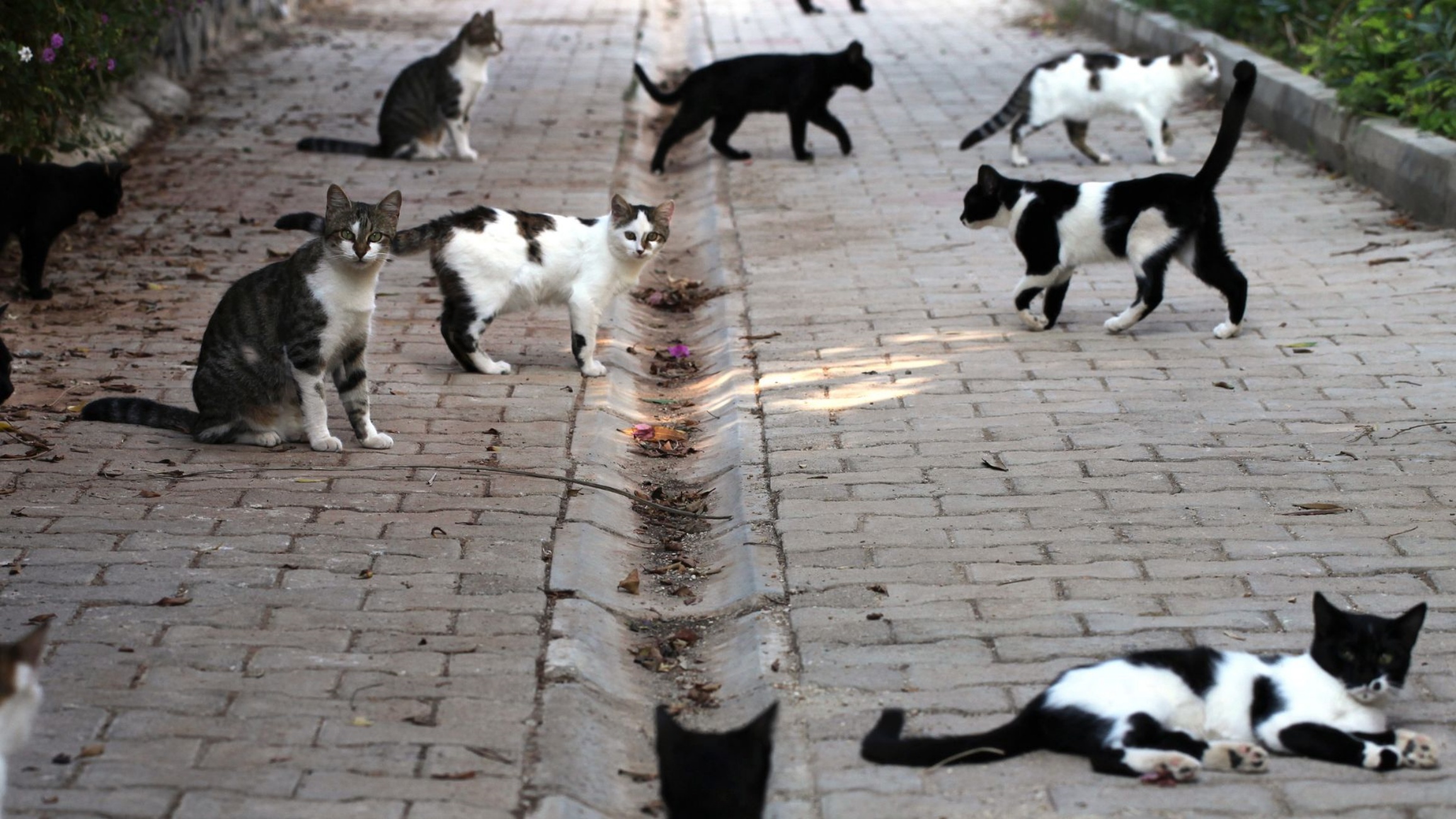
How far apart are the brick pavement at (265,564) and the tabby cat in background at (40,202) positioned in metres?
0.23

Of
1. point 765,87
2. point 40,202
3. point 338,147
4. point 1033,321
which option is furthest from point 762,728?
point 338,147

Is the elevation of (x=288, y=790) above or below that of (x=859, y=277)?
above

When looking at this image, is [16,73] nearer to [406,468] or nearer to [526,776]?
[406,468]

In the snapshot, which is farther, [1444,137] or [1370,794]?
[1444,137]

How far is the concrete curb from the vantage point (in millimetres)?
8906

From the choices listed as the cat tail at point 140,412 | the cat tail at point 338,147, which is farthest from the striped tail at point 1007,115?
the cat tail at point 140,412

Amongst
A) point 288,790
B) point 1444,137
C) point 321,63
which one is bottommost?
point 321,63

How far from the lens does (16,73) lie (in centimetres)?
818

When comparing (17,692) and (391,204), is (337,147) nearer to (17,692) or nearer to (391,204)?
(391,204)

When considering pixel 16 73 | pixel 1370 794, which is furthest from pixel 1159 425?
pixel 16 73

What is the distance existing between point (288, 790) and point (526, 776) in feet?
1.77

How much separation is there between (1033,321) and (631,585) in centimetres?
323

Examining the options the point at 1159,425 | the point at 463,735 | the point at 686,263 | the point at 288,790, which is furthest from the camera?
the point at 686,263

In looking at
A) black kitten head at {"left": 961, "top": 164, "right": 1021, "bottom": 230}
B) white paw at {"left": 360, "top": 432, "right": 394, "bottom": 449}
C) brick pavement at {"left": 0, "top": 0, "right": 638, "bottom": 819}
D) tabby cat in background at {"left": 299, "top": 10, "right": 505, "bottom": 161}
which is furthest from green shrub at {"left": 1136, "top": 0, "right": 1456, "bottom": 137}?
white paw at {"left": 360, "top": 432, "right": 394, "bottom": 449}
